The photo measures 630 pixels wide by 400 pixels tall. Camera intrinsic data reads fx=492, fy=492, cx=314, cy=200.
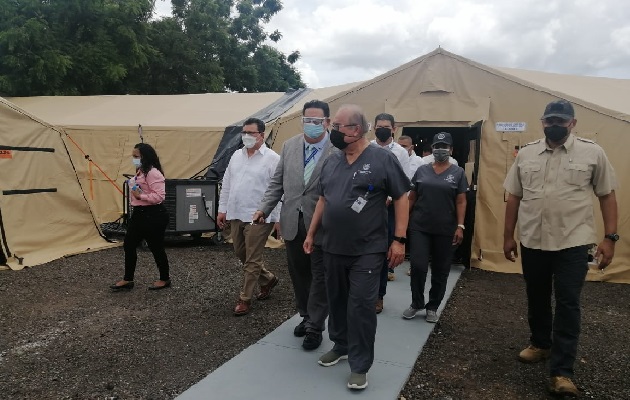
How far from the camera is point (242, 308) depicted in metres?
4.93

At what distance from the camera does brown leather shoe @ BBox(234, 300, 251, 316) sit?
4.92m

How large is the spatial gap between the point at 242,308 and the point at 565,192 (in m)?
3.11

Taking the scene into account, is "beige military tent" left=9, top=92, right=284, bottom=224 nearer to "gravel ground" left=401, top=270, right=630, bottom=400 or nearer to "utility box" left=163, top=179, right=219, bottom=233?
"utility box" left=163, top=179, right=219, bottom=233

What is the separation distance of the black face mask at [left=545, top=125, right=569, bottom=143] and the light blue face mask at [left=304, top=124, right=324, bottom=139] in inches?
65.1

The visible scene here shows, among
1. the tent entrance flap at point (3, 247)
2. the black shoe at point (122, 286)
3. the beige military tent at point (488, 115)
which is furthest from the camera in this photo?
the tent entrance flap at point (3, 247)

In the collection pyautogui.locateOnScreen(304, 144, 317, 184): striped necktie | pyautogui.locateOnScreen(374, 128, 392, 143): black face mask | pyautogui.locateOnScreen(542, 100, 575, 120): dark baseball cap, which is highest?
pyautogui.locateOnScreen(542, 100, 575, 120): dark baseball cap

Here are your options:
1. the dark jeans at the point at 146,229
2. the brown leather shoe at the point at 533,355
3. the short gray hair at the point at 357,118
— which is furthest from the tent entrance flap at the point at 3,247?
the brown leather shoe at the point at 533,355

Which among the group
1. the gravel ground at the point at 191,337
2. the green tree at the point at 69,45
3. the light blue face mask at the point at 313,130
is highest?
the green tree at the point at 69,45

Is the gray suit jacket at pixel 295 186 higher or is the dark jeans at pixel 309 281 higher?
the gray suit jacket at pixel 295 186

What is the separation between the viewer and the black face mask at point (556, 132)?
3402 millimetres

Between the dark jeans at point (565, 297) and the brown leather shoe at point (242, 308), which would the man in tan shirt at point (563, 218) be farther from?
the brown leather shoe at point (242, 308)

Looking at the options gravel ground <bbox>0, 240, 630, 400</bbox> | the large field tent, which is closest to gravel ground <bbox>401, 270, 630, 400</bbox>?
gravel ground <bbox>0, 240, 630, 400</bbox>

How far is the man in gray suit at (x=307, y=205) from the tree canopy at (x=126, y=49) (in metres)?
13.5

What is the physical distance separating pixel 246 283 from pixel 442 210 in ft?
6.71
